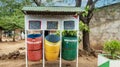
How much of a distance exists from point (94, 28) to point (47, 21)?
6466 mm

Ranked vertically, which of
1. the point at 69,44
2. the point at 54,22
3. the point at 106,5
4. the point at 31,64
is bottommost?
the point at 31,64

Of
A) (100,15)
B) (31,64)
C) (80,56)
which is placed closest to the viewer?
(31,64)

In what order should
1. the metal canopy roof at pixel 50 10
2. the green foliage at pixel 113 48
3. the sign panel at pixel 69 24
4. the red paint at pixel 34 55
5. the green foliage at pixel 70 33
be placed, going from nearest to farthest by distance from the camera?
the green foliage at pixel 113 48 < the metal canopy roof at pixel 50 10 < the red paint at pixel 34 55 < the sign panel at pixel 69 24 < the green foliage at pixel 70 33

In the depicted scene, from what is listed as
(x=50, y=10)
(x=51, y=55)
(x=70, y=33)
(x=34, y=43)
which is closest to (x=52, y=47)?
(x=51, y=55)

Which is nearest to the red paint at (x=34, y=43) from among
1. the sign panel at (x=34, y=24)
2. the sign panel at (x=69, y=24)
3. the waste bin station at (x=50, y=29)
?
the waste bin station at (x=50, y=29)

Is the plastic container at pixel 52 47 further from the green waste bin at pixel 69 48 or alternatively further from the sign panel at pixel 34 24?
the sign panel at pixel 34 24

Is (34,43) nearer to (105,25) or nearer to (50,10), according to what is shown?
(50,10)

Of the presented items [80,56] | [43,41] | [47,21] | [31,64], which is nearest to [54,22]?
[47,21]

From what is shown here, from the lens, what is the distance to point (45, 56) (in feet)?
23.6

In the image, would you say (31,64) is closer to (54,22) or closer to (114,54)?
(54,22)

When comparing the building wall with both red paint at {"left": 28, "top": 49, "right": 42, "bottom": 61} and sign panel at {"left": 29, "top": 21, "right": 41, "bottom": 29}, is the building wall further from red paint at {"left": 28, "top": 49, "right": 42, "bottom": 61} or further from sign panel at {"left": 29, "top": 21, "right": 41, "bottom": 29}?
red paint at {"left": 28, "top": 49, "right": 42, "bottom": 61}

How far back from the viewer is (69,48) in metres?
7.15

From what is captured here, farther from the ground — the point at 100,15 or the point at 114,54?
the point at 100,15

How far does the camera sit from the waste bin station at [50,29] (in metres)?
6.86
